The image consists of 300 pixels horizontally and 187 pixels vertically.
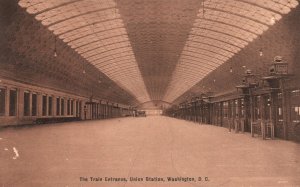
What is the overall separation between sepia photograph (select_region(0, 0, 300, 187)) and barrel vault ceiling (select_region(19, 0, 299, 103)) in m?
0.10

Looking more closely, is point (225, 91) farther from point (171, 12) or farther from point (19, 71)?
point (19, 71)

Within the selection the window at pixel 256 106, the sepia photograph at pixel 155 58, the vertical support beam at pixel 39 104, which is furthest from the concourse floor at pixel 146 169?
the vertical support beam at pixel 39 104

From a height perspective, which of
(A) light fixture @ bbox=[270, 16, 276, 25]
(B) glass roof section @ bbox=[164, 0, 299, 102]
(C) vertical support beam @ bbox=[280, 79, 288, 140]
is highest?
(B) glass roof section @ bbox=[164, 0, 299, 102]

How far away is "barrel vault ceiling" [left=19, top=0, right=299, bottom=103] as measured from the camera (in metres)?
25.4

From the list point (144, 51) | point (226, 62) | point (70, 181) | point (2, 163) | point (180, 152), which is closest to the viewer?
point (70, 181)

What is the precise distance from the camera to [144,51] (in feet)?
148

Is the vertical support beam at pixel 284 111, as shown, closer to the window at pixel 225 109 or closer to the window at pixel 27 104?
the window at pixel 225 109

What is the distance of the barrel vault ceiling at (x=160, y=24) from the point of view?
998 inches

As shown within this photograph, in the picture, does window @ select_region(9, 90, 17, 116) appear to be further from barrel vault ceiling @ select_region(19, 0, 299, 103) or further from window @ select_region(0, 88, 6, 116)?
barrel vault ceiling @ select_region(19, 0, 299, 103)

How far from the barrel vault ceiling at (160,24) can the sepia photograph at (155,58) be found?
10 centimetres

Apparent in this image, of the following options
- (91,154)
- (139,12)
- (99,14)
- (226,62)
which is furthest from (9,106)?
(91,154)

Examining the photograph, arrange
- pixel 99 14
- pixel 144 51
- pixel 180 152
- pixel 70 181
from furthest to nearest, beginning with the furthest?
pixel 144 51
pixel 99 14
pixel 180 152
pixel 70 181

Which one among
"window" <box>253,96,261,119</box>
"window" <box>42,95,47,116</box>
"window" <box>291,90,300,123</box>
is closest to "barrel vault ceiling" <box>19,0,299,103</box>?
"window" <box>253,96,261,119</box>

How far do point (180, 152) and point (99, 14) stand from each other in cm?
1843
